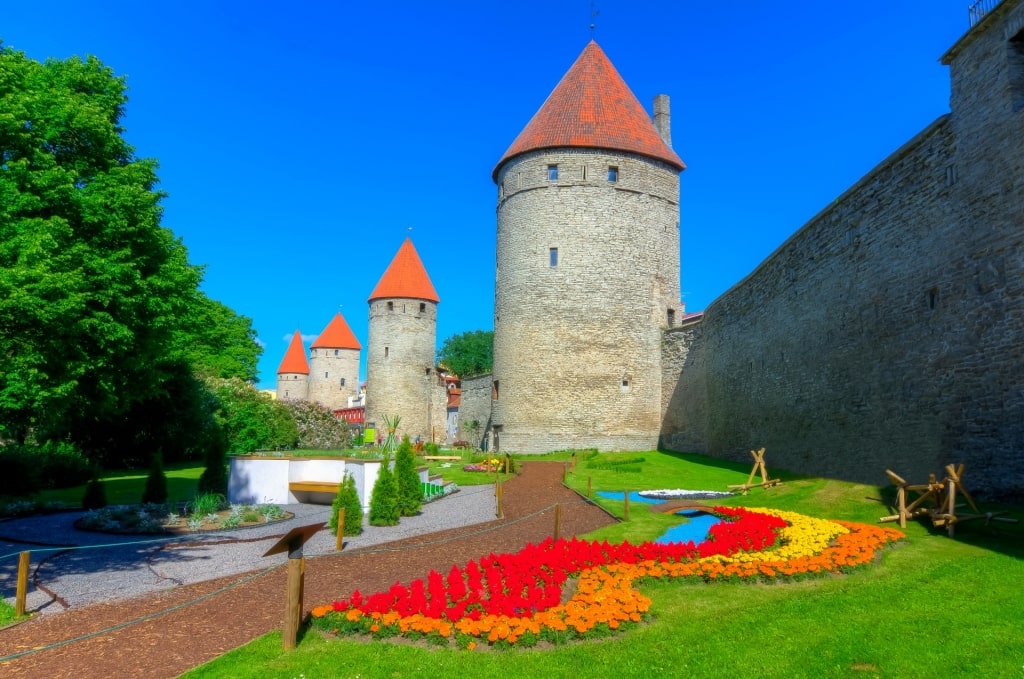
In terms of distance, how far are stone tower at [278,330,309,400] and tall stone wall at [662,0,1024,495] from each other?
50260 millimetres

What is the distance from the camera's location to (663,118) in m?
34.3

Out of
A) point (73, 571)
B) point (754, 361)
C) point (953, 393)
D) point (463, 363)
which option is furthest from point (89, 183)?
point (463, 363)

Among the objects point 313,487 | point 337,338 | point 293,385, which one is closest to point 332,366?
point 337,338

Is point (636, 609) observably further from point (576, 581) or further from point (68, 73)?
point (68, 73)

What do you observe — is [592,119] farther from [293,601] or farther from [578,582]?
[293,601]

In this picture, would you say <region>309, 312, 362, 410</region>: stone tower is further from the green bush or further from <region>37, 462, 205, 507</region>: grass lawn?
the green bush

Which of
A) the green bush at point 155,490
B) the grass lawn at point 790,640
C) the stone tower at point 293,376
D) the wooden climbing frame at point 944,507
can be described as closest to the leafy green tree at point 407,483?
the green bush at point 155,490

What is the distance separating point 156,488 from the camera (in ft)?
52.1

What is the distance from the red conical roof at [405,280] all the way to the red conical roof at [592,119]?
15.8 metres

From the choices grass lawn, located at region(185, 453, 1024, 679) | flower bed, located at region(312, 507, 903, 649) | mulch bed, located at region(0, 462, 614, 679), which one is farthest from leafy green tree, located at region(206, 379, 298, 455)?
grass lawn, located at region(185, 453, 1024, 679)

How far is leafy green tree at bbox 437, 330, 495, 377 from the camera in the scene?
2908 inches

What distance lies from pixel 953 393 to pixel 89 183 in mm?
14449

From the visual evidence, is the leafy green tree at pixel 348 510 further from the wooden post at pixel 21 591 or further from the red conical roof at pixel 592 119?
the red conical roof at pixel 592 119

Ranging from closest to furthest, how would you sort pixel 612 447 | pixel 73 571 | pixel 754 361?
pixel 73 571 → pixel 754 361 → pixel 612 447
